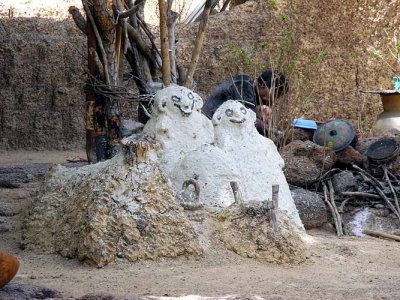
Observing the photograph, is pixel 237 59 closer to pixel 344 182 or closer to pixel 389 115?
pixel 389 115

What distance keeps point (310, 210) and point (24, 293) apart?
4.32 m

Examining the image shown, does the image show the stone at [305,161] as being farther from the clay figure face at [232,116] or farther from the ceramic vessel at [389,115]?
the ceramic vessel at [389,115]

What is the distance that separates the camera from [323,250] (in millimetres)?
6914

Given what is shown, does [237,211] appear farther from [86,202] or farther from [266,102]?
[266,102]

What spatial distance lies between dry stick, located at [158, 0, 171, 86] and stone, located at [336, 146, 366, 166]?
2.03 metres

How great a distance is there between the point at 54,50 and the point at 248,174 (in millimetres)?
Result: 5023

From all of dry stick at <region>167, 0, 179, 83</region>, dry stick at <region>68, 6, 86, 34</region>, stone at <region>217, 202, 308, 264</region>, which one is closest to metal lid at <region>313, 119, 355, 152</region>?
dry stick at <region>167, 0, 179, 83</region>

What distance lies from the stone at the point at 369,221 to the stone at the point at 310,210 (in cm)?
23

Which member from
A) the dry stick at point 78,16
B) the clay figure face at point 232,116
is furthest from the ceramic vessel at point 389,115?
the dry stick at point 78,16

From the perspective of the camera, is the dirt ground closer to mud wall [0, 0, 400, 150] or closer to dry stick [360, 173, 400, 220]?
dry stick [360, 173, 400, 220]

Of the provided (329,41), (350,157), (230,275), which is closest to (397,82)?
(329,41)

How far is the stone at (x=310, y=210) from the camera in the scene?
8.55 m

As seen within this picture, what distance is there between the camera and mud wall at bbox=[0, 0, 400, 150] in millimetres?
11945

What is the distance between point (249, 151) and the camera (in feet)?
25.3
